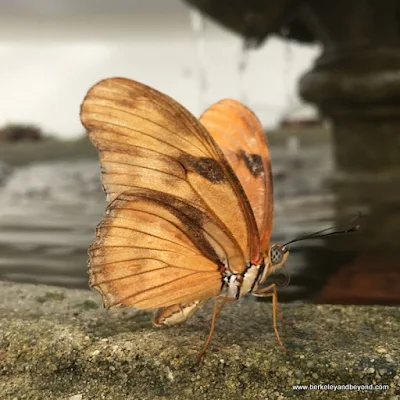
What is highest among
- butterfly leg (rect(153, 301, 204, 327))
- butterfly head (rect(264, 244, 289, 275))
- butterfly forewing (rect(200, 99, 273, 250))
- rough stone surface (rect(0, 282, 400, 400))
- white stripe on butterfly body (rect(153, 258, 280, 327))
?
butterfly forewing (rect(200, 99, 273, 250))

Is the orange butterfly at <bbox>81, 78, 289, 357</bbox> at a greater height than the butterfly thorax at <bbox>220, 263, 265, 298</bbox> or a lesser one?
greater

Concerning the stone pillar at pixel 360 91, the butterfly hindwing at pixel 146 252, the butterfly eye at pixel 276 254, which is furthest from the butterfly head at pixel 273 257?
the stone pillar at pixel 360 91

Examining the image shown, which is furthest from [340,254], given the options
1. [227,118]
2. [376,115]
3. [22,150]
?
[22,150]

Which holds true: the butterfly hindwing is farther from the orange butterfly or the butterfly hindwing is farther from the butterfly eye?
the butterfly eye

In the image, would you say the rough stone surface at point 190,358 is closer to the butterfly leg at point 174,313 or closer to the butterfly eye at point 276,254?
the butterfly leg at point 174,313

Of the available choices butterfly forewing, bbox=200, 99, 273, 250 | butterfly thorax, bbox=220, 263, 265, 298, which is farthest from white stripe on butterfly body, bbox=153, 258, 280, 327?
butterfly forewing, bbox=200, 99, 273, 250

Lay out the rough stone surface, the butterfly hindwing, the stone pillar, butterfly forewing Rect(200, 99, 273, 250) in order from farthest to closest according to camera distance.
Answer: the stone pillar → butterfly forewing Rect(200, 99, 273, 250) → the butterfly hindwing → the rough stone surface
